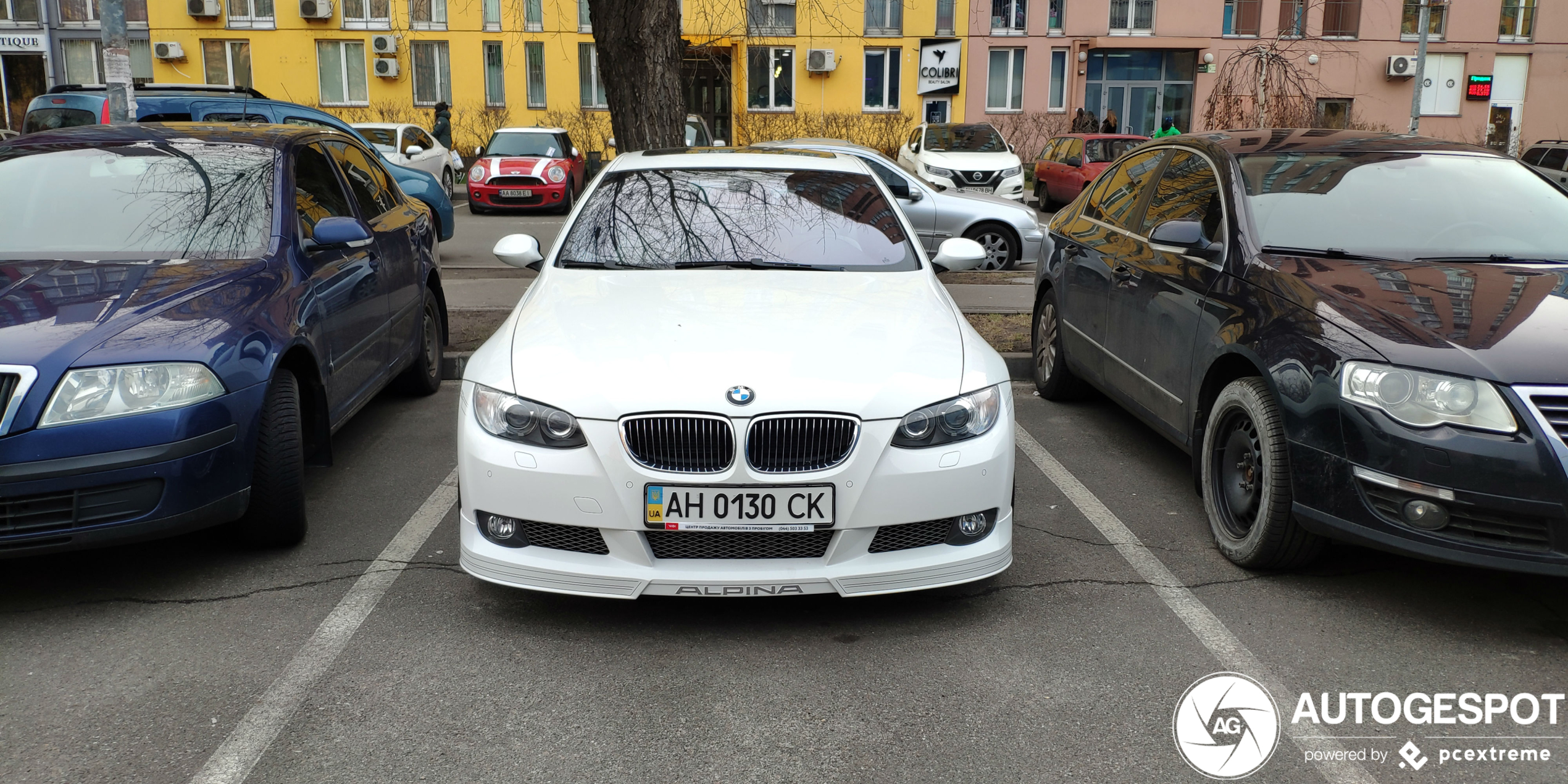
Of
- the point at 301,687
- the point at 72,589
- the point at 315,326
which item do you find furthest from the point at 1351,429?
the point at 72,589

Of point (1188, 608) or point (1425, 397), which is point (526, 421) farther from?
point (1425, 397)

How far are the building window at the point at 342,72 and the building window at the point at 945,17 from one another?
16.2m

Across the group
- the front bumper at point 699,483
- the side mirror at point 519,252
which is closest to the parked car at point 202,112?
the side mirror at point 519,252

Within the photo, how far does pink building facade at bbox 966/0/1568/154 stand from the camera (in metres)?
33.2

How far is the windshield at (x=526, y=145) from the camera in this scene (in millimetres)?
21094

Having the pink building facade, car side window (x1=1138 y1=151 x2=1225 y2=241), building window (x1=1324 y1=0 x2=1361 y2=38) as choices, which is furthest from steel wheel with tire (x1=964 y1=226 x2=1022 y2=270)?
building window (x1=1324 y1=0 x2=1361 y2=38)

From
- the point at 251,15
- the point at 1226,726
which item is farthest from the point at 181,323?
the point at 251,15

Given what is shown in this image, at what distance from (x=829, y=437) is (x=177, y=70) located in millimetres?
35070

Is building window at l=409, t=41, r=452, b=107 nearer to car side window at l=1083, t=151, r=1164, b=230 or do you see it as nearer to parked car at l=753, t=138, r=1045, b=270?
parked car at l=753, t=138, r=1045, b=270

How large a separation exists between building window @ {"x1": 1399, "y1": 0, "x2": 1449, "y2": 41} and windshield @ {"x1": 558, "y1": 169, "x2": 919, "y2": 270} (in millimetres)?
35022

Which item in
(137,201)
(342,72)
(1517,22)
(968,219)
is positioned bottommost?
(968,219)

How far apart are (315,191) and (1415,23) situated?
3663cm

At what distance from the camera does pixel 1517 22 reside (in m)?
34.4

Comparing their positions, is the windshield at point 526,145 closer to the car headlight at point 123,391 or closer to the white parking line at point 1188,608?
the white parking line at point 1188,608
